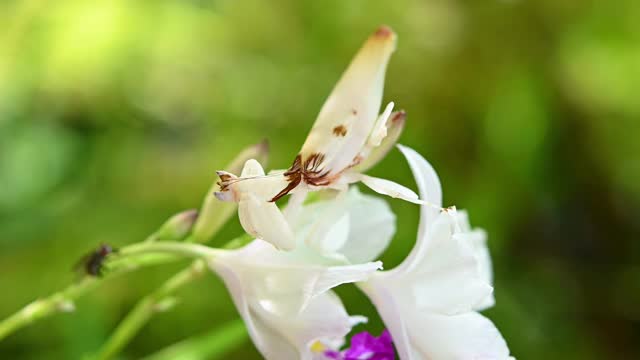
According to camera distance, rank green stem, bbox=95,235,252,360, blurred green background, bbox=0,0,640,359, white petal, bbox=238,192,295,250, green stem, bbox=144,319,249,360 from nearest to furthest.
→ white petal, bbox=238,192,295,250 → green stem, bbox=95,235,252,360 → green stem, bbox=144,319,249,360 → blurred green background, bbox=0,0,640,359

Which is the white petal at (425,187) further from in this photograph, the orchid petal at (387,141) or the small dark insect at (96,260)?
the small dark insect at (96,260)

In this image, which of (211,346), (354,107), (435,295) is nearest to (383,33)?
(354,107)

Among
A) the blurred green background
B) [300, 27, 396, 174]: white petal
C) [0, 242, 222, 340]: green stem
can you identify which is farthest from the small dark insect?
the blurred green background

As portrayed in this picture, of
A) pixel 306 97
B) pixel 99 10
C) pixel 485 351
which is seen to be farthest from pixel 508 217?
pixel 485 351

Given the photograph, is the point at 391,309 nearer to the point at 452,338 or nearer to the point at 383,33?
the point at 452,338

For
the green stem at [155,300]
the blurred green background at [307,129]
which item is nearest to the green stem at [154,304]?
the green stem at [155,300]

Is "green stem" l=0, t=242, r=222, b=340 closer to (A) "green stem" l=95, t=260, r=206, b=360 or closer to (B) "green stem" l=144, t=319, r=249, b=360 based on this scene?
(A) "green stem" l=95, t=260, r=206, b=360
